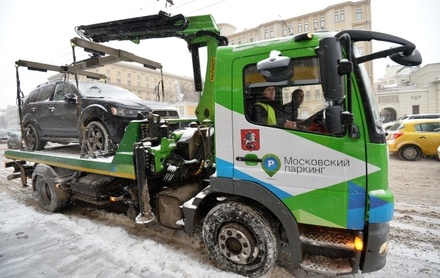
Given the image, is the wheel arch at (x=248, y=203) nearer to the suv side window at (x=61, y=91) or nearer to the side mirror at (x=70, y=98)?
the side mirror at (x=70, y=98)

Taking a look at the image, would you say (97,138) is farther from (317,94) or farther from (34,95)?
(317,94)

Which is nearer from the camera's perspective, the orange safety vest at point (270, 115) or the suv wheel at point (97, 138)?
the orange safety vest at point (270, 115)

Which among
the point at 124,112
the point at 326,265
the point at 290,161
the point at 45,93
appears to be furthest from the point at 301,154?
the point at 45,93

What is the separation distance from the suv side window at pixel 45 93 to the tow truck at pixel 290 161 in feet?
13.0

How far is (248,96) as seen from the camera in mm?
2691

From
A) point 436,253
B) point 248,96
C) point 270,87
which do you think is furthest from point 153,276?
point 436,253

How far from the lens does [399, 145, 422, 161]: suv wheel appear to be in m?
9.54

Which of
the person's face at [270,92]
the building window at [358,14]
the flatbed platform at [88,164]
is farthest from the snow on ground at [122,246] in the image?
the building window at [358,14]

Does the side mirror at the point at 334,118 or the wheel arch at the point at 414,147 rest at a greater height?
the side mirror at the point at 334,118

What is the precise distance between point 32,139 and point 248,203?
6.43 metres

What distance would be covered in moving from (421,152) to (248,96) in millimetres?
10146

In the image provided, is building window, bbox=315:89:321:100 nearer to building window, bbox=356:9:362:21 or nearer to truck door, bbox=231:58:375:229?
truck door, bbox=231:58:375:229

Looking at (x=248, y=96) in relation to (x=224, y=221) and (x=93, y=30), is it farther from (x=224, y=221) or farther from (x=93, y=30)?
(x=93, y=30)

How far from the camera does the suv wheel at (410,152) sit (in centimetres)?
954
